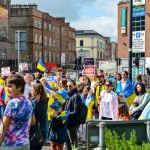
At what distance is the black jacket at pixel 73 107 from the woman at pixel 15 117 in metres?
3.47

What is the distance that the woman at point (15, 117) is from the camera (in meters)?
5.50

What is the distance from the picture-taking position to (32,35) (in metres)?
73.6

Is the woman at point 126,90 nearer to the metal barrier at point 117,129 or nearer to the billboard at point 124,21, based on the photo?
the metal barrier at point 117,129

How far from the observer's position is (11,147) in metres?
5.55

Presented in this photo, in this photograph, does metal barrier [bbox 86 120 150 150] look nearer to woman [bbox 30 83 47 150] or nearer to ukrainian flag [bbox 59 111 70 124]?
woman [bbox 30 83 47 150]

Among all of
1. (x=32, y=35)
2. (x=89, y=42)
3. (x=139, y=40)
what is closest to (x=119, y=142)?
(x=139, y=40)

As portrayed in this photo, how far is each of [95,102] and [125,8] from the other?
Answer: 5517cm

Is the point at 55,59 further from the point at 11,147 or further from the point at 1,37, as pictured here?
the point at 11,147

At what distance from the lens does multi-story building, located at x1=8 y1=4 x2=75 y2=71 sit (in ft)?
239

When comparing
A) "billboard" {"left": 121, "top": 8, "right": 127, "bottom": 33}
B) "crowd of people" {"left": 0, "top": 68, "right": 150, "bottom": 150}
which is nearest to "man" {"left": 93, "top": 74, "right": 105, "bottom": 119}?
"crowd of people" {"left": 0, "top": 68, "right": 150, "bottom": 150}

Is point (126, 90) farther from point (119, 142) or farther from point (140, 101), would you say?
point (119, 142)

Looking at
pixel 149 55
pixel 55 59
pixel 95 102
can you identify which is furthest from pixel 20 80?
pixel 55 59

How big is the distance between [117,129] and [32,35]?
2726 inches

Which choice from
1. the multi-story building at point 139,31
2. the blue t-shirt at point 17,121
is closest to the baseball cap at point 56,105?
the blue t-shirt at point 17,121
